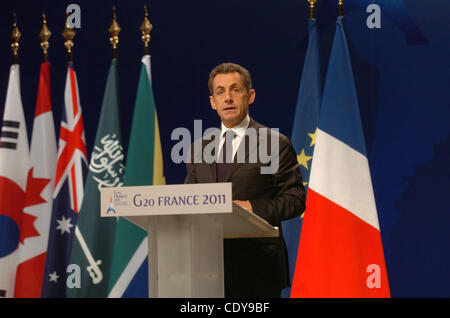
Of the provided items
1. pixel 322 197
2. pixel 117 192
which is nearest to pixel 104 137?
pixel 322 197

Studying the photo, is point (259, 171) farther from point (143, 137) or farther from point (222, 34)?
point (222, 34)

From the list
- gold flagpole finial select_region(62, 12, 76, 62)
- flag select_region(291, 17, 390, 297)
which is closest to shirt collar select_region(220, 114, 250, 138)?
flag select_region(291, 17, 390, 297)

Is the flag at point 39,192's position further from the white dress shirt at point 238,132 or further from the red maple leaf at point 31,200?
the white dress shirt at point 238,132

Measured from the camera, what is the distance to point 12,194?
16.3 ft

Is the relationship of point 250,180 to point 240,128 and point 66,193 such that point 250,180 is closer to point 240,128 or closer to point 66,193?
point 240,128

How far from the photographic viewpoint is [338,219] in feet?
12.3

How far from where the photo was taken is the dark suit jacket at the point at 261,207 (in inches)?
98.4

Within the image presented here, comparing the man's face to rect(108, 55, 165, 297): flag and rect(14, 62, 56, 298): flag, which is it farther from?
rect(14, 62, 56, 298): flag

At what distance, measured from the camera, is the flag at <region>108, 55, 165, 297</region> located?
4398 millimetres

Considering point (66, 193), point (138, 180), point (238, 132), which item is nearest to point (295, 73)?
point (138, 180)

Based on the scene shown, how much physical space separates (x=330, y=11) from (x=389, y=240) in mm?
1725

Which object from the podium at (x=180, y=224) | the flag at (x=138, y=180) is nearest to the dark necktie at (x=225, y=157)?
the podium at (x=180, y=224)

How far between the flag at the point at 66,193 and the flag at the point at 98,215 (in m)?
0.23

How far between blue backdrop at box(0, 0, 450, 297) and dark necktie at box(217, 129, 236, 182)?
2.00 metres
